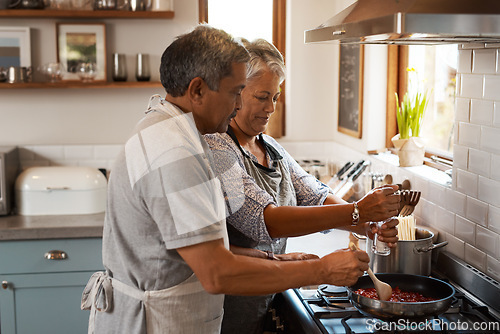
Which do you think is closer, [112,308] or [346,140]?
[112,308]

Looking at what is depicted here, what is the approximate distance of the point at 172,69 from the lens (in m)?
1.61

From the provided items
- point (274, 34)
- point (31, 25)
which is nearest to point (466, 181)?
point (274, 34)

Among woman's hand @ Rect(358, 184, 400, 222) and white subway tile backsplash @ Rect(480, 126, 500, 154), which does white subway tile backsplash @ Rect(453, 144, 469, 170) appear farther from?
woman's hand @ Rect(358, 184, 400, 222)

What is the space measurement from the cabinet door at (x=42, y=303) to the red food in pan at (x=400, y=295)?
1.86 meters

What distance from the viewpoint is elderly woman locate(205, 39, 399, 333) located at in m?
2.01

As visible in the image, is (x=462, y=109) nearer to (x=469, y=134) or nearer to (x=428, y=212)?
(x=469, y=134)

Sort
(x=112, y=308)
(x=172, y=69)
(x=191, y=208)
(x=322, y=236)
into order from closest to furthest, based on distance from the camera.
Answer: (x=191, y=208) < (x=172, y=69) < (x=112, y=308) < (x=322, y=236)

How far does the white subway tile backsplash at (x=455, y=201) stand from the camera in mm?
2361

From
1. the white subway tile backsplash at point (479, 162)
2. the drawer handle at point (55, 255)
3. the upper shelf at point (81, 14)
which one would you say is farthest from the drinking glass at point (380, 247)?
the upper shelf at point (81, 14)

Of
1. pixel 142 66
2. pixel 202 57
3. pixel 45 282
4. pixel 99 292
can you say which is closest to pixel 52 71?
pixel 142 66

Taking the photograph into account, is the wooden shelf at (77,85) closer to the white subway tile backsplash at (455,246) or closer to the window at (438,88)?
the window at (438,88)

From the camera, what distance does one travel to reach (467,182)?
2322 millimetres

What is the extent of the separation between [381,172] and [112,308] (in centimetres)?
186

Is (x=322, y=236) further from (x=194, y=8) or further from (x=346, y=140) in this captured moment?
(x=194, y=8)
